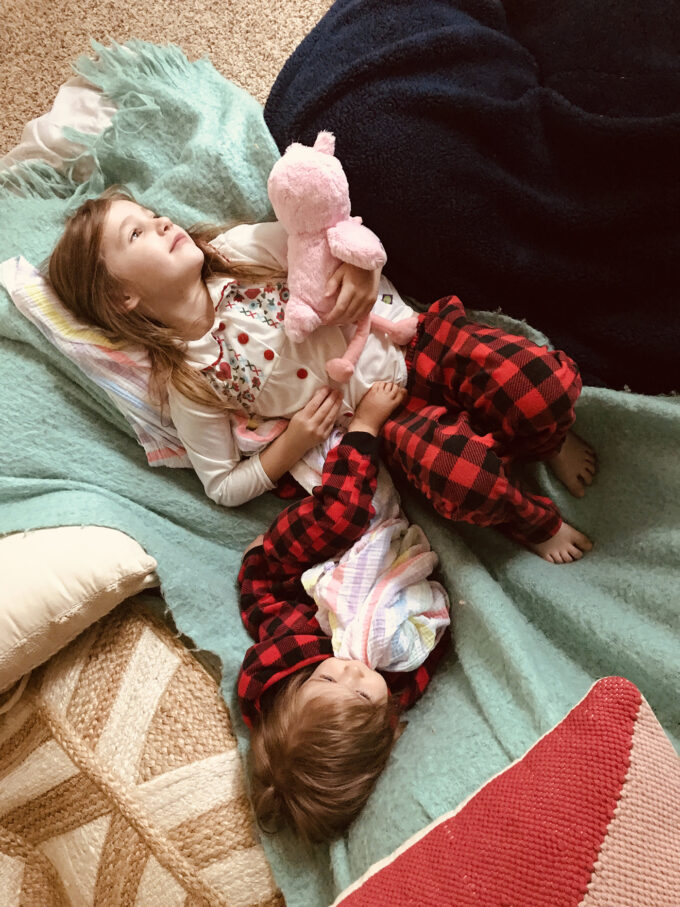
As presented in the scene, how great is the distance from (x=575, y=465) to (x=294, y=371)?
0.45m

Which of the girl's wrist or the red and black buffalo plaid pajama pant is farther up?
the red and black buffalo plaid pajama pant

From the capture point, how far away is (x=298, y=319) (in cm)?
91

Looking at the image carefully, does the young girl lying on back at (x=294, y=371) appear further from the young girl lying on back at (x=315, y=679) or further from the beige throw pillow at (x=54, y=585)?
the beige throw pillow at (x=54, y=585)

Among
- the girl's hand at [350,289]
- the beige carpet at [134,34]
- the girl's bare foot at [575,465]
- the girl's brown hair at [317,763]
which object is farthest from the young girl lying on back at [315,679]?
the beige carpet at [134,34]

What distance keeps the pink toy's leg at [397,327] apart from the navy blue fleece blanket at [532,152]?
10cm

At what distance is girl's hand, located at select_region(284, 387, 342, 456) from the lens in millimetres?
985

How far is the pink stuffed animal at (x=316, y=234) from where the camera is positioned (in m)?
0.85

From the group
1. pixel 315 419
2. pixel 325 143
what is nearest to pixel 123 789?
pixel 315 419

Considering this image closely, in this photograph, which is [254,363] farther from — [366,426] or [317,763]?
[317,763]

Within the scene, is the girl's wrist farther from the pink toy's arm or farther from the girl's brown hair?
the girl's brown hair

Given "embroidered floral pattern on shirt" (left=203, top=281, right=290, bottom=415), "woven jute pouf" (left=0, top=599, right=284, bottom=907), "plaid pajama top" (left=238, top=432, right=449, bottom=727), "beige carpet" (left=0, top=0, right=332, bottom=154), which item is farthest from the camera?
"beige carpet" (left=0, top=0, right=332, bottom=154)

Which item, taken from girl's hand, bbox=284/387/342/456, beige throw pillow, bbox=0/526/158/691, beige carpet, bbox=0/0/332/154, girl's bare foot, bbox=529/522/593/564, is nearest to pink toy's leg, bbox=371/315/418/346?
girl's hand, bbox=284/387/342/456

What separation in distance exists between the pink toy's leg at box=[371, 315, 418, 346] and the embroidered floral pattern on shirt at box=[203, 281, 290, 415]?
0.48 feet

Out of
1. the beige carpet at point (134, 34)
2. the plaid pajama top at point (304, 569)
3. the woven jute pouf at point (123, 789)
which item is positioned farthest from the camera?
the beige carpet at point (134, 34)
